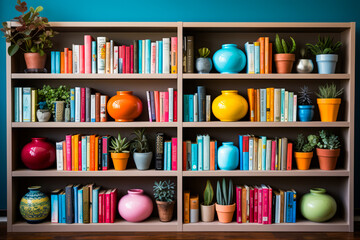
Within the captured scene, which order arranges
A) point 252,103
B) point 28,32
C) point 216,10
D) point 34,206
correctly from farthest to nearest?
1. point 216,10
2. point 252,103
3. point 34,206
4. point 28,32

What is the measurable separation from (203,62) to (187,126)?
552mm

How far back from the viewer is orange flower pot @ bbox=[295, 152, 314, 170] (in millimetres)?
3102

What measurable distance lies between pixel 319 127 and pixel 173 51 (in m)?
1.47

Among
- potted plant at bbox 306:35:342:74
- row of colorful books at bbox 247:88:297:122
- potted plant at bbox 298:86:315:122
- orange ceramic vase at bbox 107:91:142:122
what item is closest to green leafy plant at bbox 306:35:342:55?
potted plant at bbox 306:35:342:74

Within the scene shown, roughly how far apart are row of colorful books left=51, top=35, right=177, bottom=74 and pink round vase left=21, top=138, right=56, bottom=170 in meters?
0.62

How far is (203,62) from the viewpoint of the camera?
122 inches

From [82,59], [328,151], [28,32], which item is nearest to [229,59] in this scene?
[328,151]

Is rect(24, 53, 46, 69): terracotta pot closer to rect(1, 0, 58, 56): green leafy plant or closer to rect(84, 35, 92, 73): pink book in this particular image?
rect(1, 0, 58, 56): green leafy plant

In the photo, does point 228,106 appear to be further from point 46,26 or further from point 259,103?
point 46,26

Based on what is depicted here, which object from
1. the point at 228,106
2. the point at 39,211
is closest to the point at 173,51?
the point at 228,106

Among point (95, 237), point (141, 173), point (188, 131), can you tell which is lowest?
A: point (95, 237)

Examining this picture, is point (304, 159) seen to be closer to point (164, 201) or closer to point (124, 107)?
point (164, 201)

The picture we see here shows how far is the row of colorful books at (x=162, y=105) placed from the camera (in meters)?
3.09

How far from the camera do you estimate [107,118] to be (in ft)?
10.6
